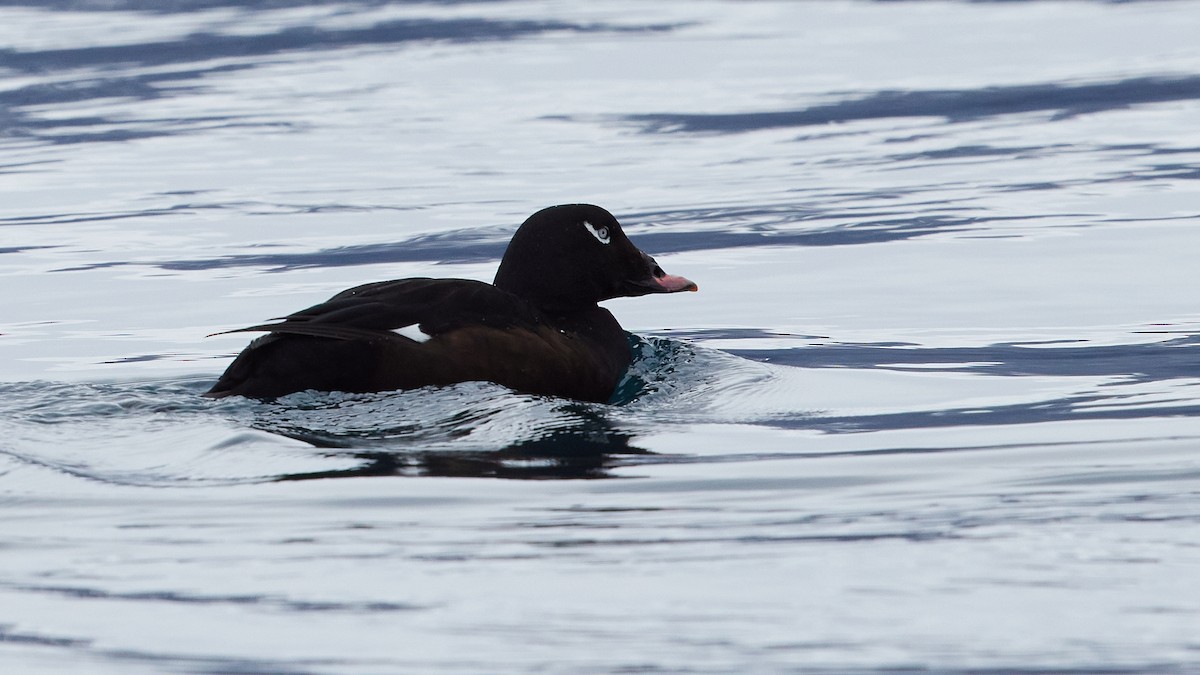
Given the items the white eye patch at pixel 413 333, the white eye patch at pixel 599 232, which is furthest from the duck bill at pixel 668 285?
the white eye patch at pixel 413 333

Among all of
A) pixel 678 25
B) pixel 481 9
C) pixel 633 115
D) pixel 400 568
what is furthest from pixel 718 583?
pixel 481 9

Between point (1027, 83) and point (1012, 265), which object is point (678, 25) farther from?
point (1012, 265)

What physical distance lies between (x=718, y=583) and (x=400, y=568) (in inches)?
28.7

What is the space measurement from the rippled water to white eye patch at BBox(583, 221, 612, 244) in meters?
0.54

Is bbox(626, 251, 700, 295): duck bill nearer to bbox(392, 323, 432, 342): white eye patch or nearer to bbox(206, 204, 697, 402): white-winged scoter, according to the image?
bbox(206, 204, 697, 402): white-winged scoter

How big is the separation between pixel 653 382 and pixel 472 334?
3.30ft

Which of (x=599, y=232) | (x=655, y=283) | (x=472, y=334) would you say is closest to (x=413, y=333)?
(x=472, y=334)

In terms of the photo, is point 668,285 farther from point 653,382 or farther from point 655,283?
point 653,382

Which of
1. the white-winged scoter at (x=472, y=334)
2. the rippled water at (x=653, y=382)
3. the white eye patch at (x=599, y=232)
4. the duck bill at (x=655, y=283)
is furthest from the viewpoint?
the duck bill at (x=655, y=283)

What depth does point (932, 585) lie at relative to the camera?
4.14 meters

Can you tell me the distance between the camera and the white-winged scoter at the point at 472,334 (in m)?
6.05

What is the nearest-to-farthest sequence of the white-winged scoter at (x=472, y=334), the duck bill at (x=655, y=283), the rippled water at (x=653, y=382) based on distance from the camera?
the rippled water at (x=653, y=382)
the white-winged scoter at (x=472, y=334)
the duck bill at (x=655, y=283)

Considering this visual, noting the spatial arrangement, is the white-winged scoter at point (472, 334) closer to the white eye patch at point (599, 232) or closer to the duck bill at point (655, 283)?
the white eye patch at point (599, 232)

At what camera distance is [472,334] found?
244 inches
